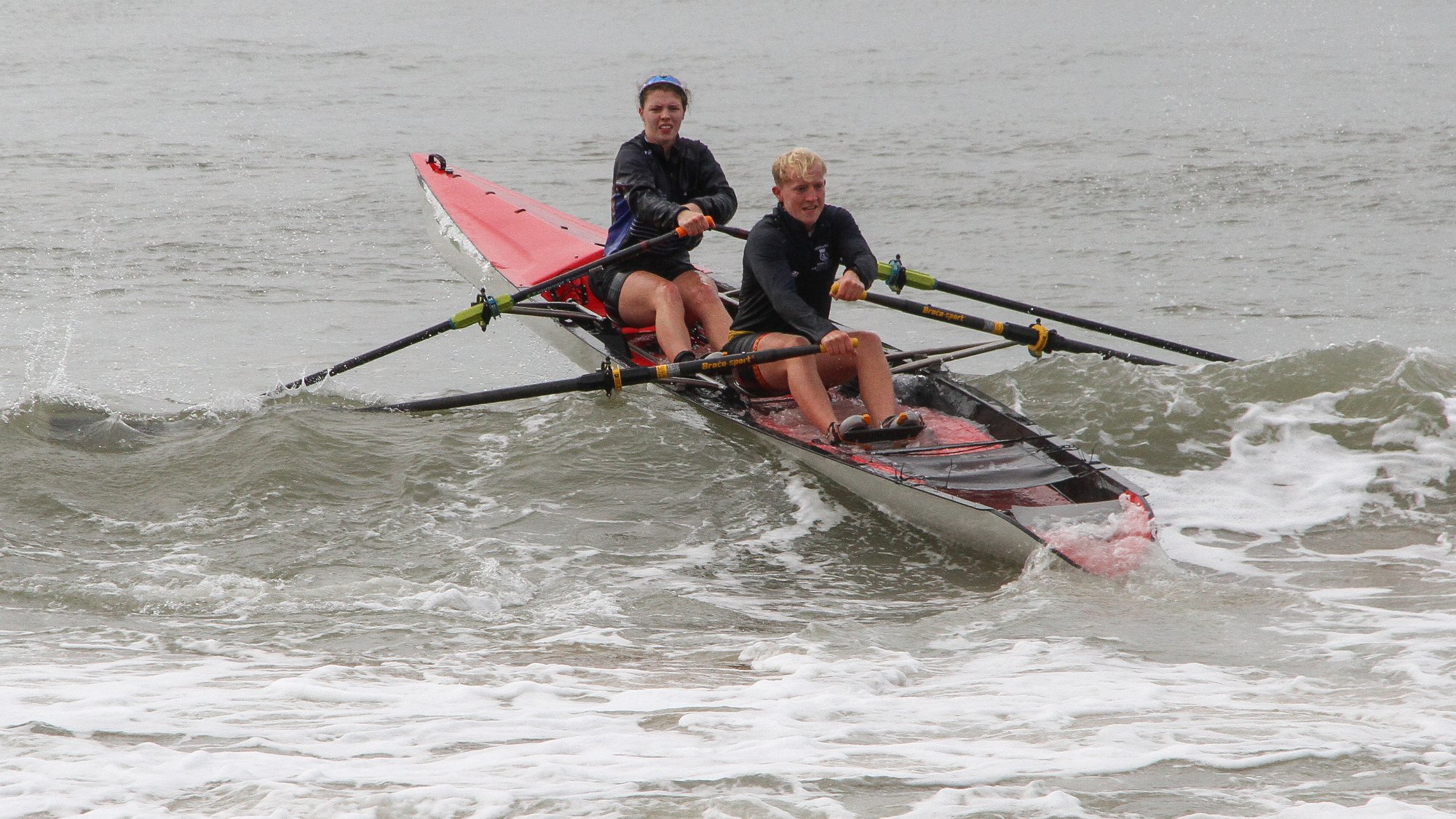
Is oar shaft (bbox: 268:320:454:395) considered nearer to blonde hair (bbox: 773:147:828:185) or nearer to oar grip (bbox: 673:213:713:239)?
oar grip (bbox: 673:213:713:239)

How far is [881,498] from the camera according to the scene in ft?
18.5

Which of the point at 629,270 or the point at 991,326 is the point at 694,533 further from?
the point at 629,270

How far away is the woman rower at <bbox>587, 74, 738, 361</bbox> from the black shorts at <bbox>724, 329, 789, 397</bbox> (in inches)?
13.9

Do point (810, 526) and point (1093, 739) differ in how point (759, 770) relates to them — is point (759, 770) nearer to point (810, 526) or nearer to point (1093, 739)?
point (1093, 739)

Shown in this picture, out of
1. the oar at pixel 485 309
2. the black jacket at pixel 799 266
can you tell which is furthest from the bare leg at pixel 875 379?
the oar at pixel 485 309

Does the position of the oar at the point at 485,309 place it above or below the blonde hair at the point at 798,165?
below

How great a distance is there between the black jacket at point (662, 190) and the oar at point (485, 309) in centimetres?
10

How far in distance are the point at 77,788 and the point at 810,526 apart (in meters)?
3.47

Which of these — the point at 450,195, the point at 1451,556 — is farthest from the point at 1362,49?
the point at 1451,556

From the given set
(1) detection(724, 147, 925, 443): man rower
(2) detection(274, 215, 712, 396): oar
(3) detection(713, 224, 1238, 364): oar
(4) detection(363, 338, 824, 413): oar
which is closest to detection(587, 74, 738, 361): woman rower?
(2) detection(274, 215, 712, 396): oar

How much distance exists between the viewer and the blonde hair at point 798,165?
218 inches

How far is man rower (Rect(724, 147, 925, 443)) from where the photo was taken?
18.4 ft

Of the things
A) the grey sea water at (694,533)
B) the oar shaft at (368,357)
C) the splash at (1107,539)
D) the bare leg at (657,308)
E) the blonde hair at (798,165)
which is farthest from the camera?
the oar shaft at (368,357)

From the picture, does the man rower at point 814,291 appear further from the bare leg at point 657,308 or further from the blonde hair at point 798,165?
the bare leg at point 657,308
